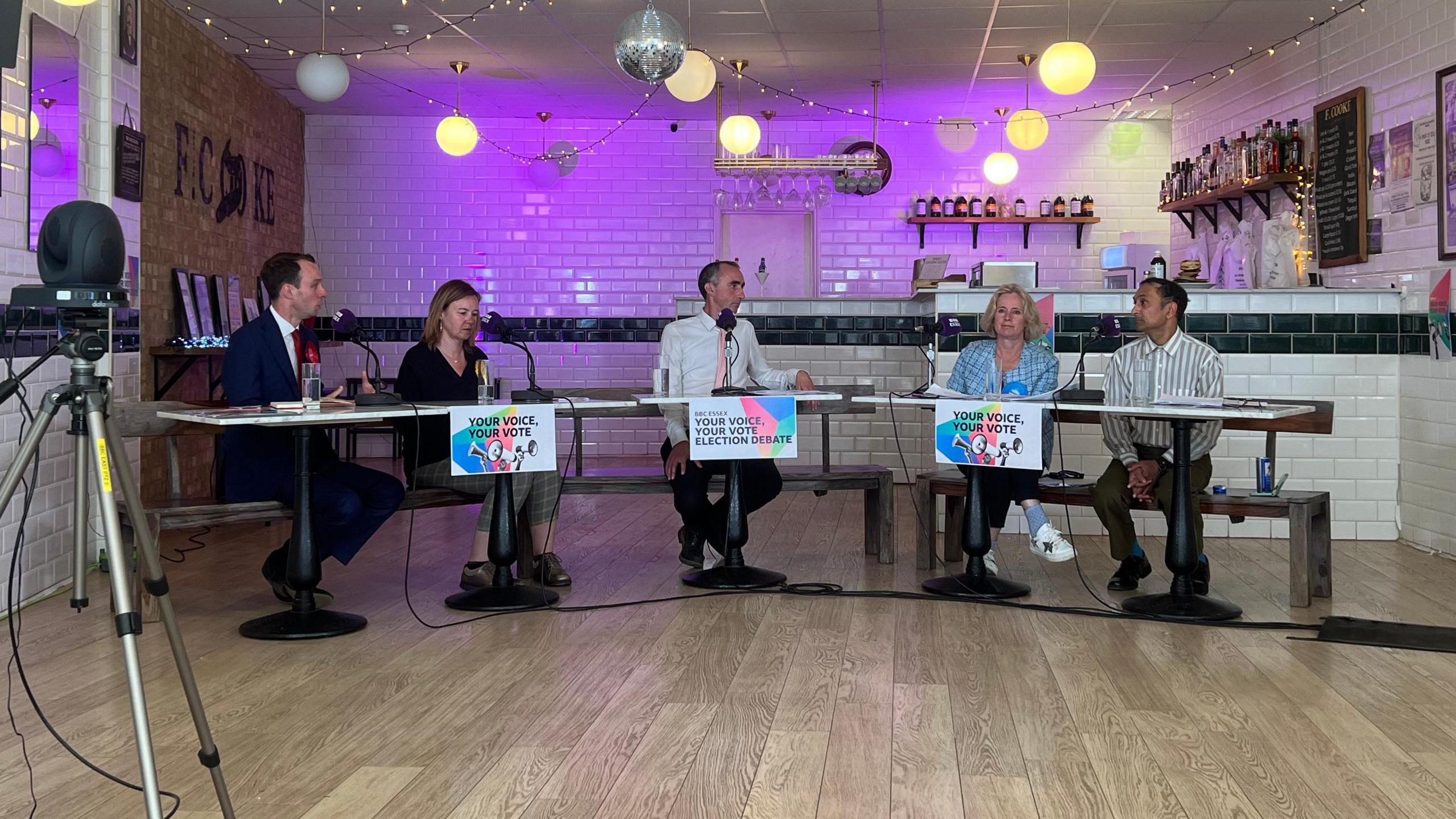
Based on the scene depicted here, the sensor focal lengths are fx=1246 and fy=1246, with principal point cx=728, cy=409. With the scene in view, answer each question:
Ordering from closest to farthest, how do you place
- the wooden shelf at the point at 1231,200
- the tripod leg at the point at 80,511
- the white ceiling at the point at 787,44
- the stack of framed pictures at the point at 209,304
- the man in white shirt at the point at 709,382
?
1. the tripod leg at the point at 80,511
2. the man in white shirt at the point at 709,382
3. the stack of framed pictures at the point at 209,304
4. the white ceiling at the point at 787,44
5. the wooden shelf at the point at 1231,200

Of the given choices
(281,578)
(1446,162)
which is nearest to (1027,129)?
(1446,162)

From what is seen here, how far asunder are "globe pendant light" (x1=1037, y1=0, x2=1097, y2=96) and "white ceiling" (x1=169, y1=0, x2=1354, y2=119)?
83 centimetres

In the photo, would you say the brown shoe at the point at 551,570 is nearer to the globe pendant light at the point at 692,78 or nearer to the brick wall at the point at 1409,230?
the globe pendant light at the point at 692,78

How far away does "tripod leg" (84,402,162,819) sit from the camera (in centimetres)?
185

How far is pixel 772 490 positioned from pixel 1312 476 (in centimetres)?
277

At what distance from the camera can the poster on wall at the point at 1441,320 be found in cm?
550

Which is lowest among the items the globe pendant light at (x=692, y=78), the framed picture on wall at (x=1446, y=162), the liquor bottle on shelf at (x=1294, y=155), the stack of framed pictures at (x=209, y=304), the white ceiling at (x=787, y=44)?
the stack of framed pictures at (x=209, y=304)

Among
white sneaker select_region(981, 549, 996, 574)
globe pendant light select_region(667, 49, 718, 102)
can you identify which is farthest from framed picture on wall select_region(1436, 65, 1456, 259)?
globe pendant light select_region(667, 49, 718, 102)

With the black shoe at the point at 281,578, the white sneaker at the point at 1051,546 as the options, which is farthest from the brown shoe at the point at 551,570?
the white sneaker at the point at 1051,546

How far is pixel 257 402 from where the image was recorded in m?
4.23

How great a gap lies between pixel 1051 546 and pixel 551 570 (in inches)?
74.7

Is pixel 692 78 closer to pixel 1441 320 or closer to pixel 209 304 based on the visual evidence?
pixel 209 304

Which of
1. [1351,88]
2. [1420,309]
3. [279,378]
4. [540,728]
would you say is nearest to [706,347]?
[279,378]

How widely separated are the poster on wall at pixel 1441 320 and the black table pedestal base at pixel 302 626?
4694 millimetres
